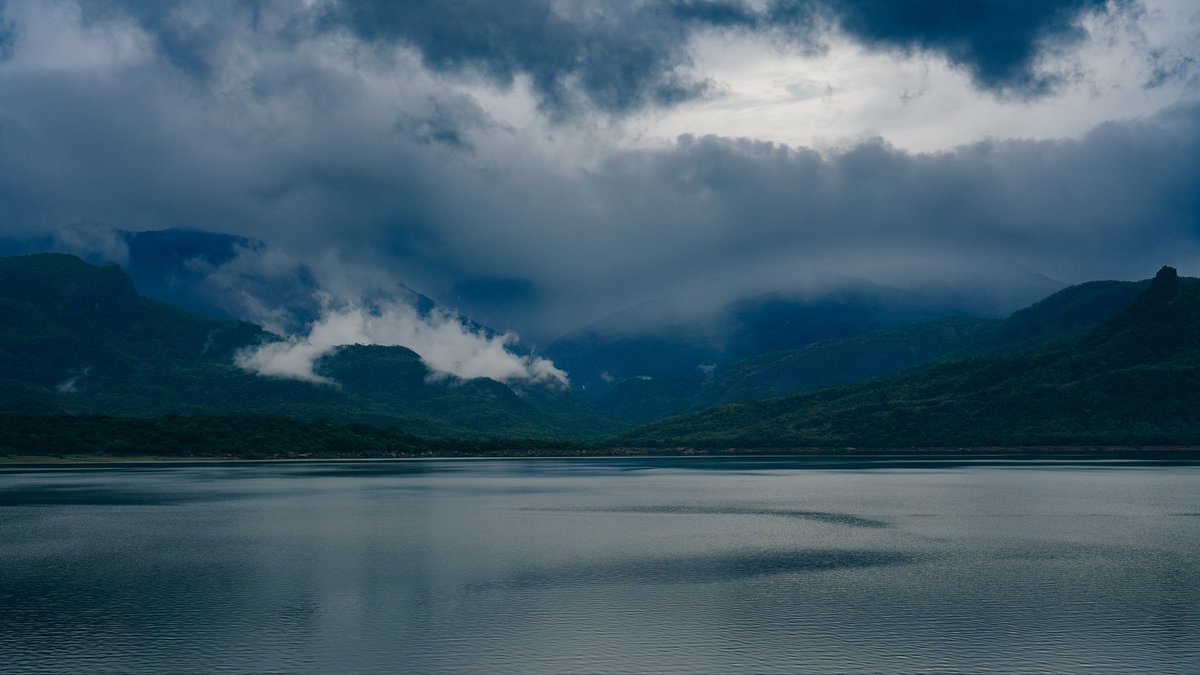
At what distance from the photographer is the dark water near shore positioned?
138ft

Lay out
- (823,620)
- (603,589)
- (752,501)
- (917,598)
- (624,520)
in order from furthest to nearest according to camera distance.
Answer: (752,501)
(624,520)
(603,589)
(917,598)
(823,620)

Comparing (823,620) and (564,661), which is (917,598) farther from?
(564,661)

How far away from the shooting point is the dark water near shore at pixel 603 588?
42188mm

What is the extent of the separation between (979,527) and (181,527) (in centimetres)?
8294

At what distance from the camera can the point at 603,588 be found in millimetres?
59219

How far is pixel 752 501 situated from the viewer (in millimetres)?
133125

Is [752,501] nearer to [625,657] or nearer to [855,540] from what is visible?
[855,540]

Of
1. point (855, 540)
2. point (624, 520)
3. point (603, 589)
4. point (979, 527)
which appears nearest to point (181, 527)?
point (624, 520)

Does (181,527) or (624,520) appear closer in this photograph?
(181,527)

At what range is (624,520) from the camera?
105125 millimetres

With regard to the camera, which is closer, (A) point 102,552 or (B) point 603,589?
(B) point 603,589

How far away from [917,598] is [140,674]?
4180 cm

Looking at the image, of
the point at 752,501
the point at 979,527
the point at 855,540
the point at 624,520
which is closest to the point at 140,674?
the point at 855,540

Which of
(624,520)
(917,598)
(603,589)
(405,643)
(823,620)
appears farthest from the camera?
(624,520)
